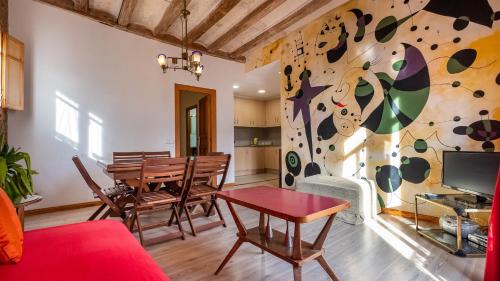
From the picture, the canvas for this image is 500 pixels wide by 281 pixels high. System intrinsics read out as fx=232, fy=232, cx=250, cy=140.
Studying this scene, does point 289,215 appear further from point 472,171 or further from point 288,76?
point 288,76

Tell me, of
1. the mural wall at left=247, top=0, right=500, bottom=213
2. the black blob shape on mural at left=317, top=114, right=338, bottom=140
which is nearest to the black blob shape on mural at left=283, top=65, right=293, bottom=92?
the mural wall at left=247, top=0, right=500, bottom=213

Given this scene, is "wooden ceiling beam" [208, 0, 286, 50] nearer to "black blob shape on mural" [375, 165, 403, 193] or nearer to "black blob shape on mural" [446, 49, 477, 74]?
"black blob shape on mural" [446, 49, 477, 74]

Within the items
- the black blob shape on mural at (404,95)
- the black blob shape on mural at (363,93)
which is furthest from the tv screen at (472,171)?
the black blob shape on mural at (363,93)

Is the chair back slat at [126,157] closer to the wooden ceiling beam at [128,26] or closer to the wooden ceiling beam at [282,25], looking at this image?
the wooden ceiling beam at [128,26]

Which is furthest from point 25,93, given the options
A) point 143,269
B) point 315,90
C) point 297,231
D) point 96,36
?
point 315,90

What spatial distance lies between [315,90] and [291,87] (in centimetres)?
58

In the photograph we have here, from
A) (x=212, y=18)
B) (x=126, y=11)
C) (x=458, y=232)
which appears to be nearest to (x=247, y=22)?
(x=212, y=18)

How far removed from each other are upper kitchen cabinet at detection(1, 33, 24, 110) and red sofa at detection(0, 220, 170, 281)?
87.9 inches

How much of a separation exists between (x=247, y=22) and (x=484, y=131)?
350 cm

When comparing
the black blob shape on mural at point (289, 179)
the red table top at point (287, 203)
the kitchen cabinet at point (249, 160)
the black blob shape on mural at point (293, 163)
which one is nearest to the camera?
the red table top at point (287, 203)

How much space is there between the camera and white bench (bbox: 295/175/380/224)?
9.49 feet

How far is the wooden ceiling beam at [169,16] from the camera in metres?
3.44

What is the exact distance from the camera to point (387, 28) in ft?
10.4

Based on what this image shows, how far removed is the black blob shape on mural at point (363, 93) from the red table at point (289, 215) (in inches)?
86.7
